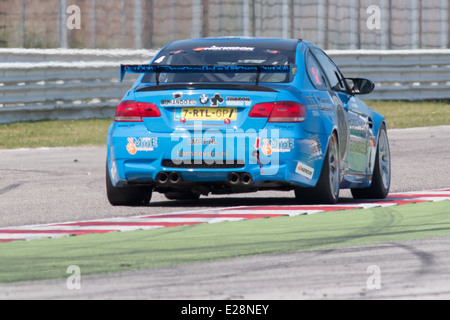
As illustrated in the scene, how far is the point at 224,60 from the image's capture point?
10797 millimetres

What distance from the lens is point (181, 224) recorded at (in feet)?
30.6

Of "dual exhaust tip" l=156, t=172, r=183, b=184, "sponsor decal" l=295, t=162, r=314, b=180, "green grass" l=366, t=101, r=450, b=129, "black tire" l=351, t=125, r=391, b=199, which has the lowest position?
"green grass" l=366, t=101, r=450, b=129

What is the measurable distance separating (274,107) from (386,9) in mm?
17163

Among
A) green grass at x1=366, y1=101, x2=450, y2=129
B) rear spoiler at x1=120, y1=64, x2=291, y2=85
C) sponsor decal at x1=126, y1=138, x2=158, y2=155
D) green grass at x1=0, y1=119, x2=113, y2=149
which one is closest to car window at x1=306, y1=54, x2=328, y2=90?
rear spoiler at x1=120, y1=64, x2=291, y2=85

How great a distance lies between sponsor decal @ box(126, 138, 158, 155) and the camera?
402 inches

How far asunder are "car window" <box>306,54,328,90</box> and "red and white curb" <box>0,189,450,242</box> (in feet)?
3.58

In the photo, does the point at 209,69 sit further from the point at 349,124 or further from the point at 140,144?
the point at 349,124

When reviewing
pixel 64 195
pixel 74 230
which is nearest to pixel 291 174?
pixel 74 230

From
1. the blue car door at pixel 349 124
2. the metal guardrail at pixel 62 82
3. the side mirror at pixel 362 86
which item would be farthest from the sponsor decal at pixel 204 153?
the metal guardrail at pixel 62 82

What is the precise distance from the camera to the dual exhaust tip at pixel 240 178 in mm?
10078

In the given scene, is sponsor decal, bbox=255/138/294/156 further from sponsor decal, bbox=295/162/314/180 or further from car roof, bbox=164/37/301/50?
car roof, bbox=164/37/301/50

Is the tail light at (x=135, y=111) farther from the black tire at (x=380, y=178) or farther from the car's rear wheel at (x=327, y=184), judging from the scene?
the black tire at (x=380, y=178)

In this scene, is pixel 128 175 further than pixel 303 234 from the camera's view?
Yes

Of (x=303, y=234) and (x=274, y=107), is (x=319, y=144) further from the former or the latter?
(x=303, y=234)
